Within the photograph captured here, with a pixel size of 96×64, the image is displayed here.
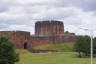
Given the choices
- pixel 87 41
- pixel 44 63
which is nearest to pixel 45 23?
pixel 87 41

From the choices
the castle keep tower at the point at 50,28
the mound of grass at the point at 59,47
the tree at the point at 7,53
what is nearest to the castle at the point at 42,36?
the castle keep tower at the point at 50,28

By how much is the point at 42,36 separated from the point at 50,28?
11.0 m

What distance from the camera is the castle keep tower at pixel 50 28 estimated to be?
5915 inches

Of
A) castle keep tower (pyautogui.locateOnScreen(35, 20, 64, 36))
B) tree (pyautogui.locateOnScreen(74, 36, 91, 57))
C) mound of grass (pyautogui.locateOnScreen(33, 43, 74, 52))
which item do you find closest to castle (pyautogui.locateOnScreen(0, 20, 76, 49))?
castle keep tower (pyautogui.locateOnScreen(35, 20, 64, 36))

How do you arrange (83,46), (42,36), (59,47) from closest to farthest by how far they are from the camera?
(83,46)
(59,47)
(42,36)

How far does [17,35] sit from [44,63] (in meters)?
69.5

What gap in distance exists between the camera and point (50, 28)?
151 meters

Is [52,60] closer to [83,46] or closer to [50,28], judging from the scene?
[83,46]

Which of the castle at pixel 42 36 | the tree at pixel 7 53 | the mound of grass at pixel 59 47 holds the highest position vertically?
the castle at pixel 42 36

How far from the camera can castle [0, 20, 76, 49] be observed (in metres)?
129

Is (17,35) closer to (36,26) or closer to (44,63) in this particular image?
(36,26)

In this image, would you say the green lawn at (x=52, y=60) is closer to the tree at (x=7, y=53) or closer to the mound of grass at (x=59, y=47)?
the tree at (x=7, y=53)

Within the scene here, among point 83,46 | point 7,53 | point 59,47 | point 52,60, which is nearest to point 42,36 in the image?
point 59,47

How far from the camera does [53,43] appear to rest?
455 ft
